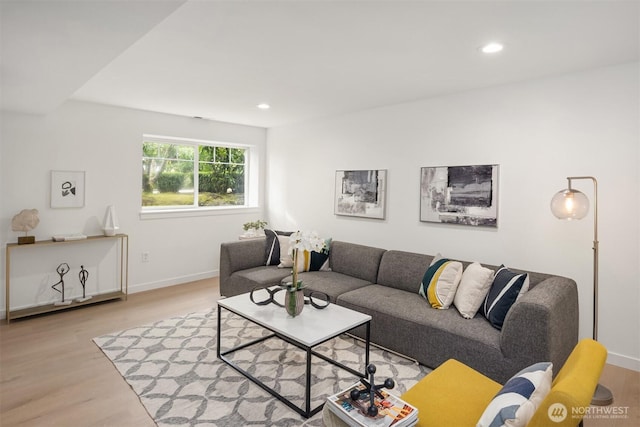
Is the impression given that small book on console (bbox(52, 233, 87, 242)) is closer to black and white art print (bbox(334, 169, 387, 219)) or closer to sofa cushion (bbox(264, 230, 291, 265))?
sofa cushion (bbox(264, 230, 291, 265))

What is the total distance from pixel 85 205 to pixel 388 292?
3.66 metres

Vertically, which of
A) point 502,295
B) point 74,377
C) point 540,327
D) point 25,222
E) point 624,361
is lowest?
point 74,377

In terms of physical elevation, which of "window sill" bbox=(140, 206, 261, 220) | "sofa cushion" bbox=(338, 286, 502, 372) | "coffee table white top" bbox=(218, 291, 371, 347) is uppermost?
"window sill" bbox=(140, 206, 261, 220)

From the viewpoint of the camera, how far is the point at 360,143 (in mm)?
4535

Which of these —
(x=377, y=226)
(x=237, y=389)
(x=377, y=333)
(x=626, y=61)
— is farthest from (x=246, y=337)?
(x=626, y=61)

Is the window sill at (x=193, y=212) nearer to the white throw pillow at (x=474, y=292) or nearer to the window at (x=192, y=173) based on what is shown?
the window at (x=192, y=173)

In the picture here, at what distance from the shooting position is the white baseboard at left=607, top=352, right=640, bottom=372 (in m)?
2.78

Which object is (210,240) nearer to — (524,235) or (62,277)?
(62,277)

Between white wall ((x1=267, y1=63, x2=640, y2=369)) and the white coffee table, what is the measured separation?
163 cm

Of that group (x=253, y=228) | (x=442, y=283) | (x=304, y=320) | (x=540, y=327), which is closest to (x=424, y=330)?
(x=442, y=283)

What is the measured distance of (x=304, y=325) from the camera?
8.18ft

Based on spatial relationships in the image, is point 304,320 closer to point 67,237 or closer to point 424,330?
point 424,330

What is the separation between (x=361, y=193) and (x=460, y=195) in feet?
4.22

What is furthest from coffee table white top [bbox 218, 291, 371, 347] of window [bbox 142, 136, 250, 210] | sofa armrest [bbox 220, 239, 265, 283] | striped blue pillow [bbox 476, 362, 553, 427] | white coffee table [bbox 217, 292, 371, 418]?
window [bbox 142, 136, 250, 210]
